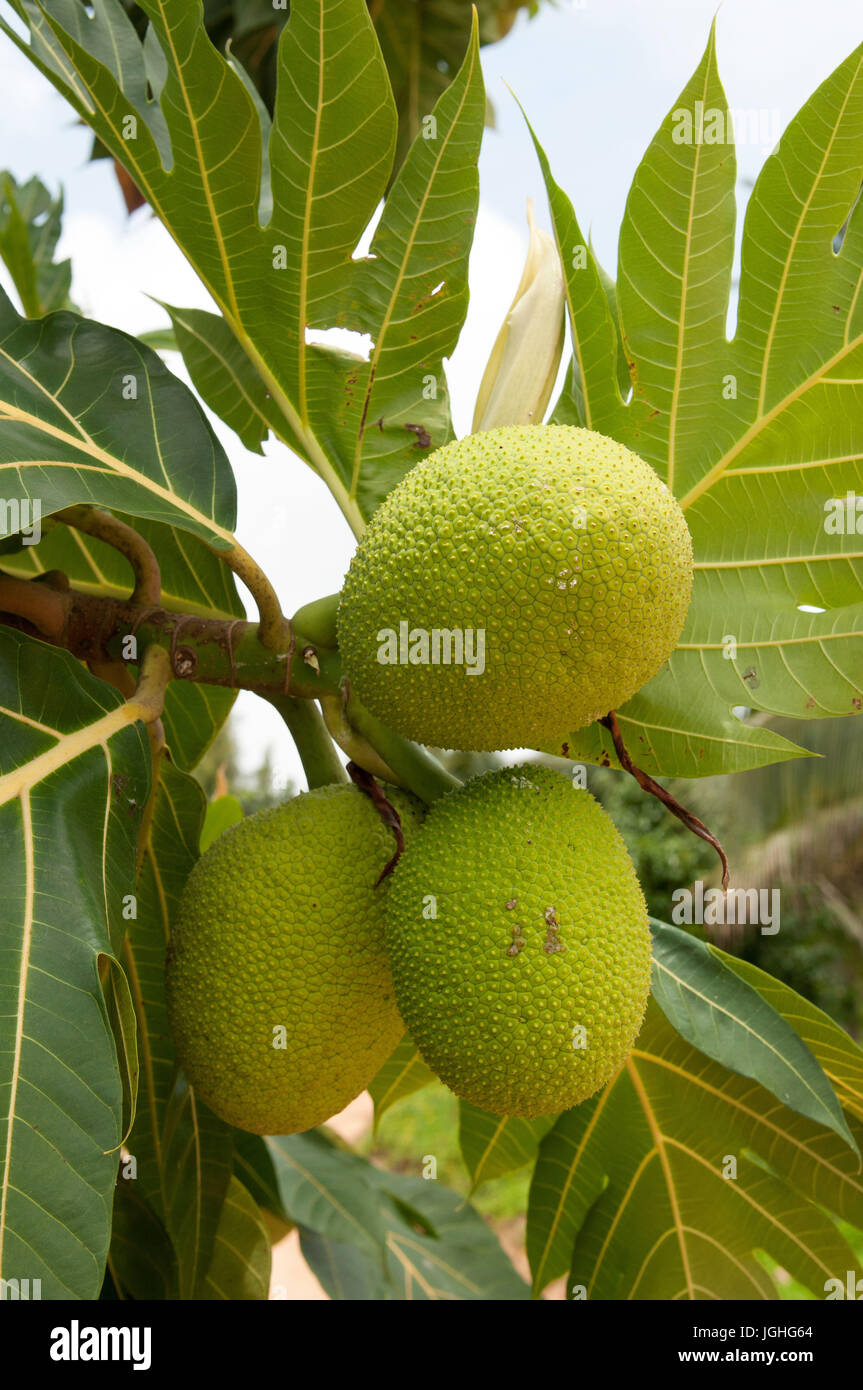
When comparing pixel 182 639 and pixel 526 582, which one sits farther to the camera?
pixel 182 639

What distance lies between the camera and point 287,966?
0.83 metres

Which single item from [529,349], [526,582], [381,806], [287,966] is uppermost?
[529,349]

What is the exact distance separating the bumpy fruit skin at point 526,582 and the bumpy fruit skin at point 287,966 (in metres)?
0.15

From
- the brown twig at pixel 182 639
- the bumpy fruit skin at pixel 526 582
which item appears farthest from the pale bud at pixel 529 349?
the brown twig at pixel 182 639

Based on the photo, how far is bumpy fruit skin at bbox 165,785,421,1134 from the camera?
2.75ft

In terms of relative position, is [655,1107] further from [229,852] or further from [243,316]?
[243,316]

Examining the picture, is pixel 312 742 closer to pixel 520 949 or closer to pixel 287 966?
pixel 287 966

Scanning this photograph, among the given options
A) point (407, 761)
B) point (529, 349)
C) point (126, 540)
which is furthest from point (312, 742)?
point (529, 349)

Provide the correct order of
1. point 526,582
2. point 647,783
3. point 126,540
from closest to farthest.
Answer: point 526,582 → point 647,783 → point 126,540

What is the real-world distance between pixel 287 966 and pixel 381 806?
5.4 inches

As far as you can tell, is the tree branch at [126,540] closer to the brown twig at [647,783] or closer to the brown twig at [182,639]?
the brown twig at [182,639]

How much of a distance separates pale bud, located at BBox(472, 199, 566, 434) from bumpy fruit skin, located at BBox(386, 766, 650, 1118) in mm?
284

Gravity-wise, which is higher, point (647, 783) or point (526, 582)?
point (526, 582)

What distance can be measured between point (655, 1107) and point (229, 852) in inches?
22.1
